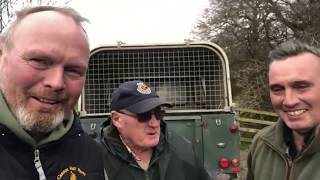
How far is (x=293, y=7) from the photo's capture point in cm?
2575

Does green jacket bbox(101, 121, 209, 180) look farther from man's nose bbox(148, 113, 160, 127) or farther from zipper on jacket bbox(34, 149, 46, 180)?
zipper on jacket bbox(34, 149, 46, 180)

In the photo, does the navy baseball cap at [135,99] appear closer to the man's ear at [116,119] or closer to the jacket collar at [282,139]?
the man's ear at [116,119]

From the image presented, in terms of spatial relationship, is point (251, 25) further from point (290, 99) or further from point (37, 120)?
point (37, 120)

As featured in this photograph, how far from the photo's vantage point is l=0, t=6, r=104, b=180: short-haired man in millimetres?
1609

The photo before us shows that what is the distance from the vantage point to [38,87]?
161 centimetres

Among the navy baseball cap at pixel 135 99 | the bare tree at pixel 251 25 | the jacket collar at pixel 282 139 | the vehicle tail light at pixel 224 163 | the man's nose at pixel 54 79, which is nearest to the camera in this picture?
the man's nose at pixel 54 79

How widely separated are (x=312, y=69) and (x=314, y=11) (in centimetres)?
2360

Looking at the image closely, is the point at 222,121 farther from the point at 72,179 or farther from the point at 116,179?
the point at 72,179

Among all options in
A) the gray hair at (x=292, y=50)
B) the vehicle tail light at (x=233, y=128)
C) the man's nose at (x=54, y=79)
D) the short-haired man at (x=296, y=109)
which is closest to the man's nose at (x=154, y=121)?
the short-haired man at (x=296, y=109)

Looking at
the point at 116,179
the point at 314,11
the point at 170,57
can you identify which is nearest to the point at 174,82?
the point at 170,57

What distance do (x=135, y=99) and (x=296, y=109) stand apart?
1119 millimetres

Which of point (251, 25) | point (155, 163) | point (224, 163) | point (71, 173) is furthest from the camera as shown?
point (251, 25)

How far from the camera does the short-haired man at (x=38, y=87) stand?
161 centimetres

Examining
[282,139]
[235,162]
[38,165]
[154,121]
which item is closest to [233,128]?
[235,162]
